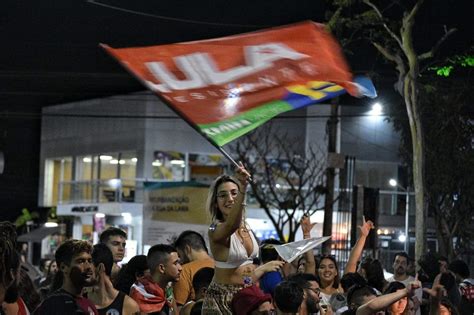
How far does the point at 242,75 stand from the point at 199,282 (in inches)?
83.3

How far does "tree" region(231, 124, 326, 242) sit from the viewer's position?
45.8 metres

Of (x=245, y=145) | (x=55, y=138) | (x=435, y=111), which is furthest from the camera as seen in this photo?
(x=55, y=138)

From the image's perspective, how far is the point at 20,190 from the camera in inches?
2628

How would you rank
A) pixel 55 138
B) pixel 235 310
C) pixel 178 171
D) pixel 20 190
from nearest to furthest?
pixel 235 310, pixel 178 171, pixel 55 138, pixel 20 190

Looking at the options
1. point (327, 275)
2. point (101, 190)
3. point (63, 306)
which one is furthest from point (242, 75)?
point (101, 190)

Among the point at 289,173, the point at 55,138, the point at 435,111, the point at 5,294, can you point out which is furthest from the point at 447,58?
the point at 55,138

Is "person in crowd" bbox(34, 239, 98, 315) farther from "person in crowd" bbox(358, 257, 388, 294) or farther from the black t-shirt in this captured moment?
"person in crowd" bbox(358, 257, 388, 294)

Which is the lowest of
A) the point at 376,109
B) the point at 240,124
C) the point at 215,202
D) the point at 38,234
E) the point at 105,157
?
the point at 38,234

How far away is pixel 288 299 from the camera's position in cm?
755

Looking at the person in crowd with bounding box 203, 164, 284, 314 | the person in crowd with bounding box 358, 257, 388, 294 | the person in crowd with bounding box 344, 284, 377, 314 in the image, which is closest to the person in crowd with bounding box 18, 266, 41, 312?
the person in crowd with bounding box 203, 164, 284, 314

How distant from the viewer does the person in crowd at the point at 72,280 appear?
739 centimetres

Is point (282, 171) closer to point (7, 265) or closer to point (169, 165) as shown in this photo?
point (169, 165)

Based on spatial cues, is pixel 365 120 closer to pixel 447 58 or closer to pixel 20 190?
pixel 447 58

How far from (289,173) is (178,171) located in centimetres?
546
